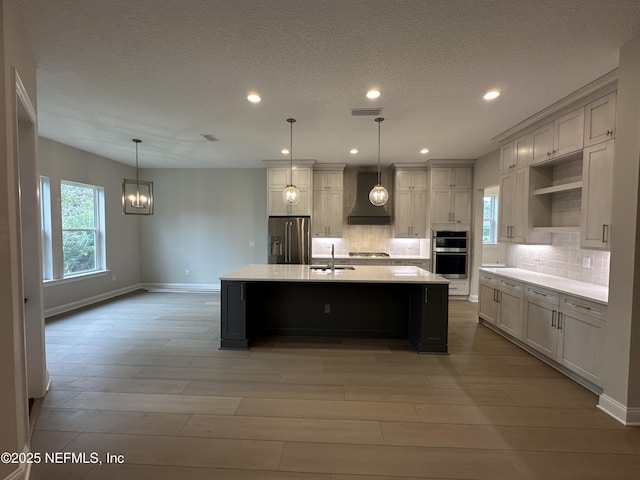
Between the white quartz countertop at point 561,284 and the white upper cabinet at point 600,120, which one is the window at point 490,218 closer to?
the white quartz countertop at point 561,284

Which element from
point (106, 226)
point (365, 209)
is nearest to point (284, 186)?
point (365, 209)

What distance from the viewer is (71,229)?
17.6 ft

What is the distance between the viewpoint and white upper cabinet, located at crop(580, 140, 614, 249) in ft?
8.82

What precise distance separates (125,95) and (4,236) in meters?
2.18

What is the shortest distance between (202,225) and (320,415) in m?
5.68

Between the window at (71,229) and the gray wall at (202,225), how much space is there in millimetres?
1169

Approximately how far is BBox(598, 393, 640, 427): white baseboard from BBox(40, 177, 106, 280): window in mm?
7178

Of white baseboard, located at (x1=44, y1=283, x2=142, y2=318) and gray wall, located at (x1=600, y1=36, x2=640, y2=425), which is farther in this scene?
white baseboard, located at (x1=44, y1=283, x2=142, y2=318)

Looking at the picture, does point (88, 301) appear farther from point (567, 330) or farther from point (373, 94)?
point (567, 330)

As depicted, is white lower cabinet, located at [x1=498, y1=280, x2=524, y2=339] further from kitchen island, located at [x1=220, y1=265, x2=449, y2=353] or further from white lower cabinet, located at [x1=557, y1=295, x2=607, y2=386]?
kitchen island, located at [x1=220, y1=265, x2=449, y2=353]

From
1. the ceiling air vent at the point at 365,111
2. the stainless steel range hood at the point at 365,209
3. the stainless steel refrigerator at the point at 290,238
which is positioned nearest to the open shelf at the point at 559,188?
the ceiling air vent at the point at 365,111

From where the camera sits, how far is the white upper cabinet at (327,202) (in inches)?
255

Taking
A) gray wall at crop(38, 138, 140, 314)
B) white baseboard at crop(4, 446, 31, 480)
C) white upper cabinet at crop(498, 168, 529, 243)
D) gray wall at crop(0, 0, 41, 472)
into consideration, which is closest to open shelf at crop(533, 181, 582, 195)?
white upper cabinet at crop(498, 168, 529, 243)

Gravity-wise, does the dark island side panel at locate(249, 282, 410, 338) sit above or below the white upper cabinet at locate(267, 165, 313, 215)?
below
